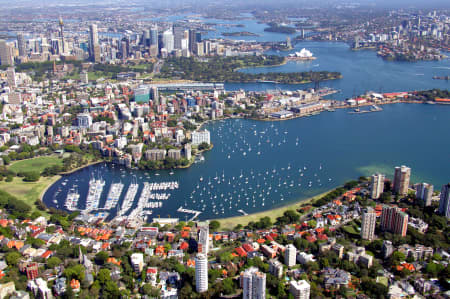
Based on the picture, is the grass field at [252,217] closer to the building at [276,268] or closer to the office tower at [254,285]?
the building at [276,268]

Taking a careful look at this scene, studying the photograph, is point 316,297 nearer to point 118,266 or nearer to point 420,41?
point 118,266

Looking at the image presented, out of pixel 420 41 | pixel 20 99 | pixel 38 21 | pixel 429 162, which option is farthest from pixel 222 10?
pixel 429 162

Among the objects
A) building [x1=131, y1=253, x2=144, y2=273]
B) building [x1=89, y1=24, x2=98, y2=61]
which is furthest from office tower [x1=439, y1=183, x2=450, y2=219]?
building [x1=89, y1=24, x2=98, y2=61]

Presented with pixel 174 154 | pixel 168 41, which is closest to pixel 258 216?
pixel 174 154

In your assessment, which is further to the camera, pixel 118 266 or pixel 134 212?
pixel 134 212

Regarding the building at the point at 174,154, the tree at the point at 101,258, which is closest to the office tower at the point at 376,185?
the building at the point at 174,154

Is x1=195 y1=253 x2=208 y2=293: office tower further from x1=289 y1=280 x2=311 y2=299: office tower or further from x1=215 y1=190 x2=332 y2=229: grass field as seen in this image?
x1=215 y1=190 x2=332 y2=229: grass field
